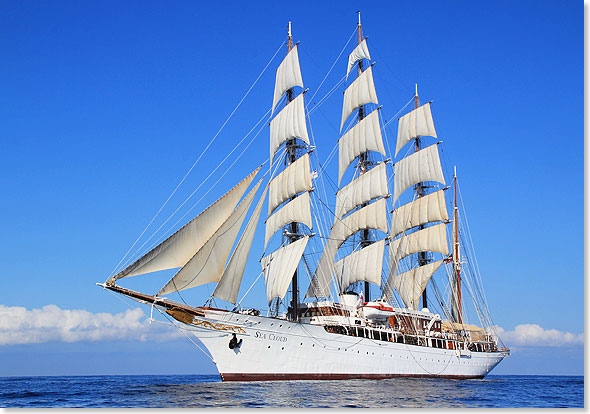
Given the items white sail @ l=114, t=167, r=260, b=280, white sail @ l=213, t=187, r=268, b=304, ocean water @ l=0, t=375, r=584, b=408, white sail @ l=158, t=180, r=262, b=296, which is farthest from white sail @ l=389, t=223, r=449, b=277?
white sail @ l=114, t=167, r=260, b=280

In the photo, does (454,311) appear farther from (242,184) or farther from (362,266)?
(242,184)

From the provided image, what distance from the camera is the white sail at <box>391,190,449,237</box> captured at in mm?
60750

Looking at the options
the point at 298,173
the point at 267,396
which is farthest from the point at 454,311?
the point at 267,396

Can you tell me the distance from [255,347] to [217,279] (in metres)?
4.89

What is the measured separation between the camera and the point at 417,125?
63750mm

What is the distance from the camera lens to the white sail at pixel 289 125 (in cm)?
4503

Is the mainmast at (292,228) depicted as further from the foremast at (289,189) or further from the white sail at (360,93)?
the white sail at (360,93)

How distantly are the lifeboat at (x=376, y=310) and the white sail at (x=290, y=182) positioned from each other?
9529mm

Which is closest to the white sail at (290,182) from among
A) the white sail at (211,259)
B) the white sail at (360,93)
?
the white sail at (211,259)

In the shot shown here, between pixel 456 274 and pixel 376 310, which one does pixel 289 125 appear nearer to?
pixel 376 310

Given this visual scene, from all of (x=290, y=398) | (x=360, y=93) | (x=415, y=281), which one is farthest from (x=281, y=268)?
(x=360, y=93)

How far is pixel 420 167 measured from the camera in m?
62.4

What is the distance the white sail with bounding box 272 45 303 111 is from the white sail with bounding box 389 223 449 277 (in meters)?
19.2

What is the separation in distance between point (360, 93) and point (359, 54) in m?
3.58
